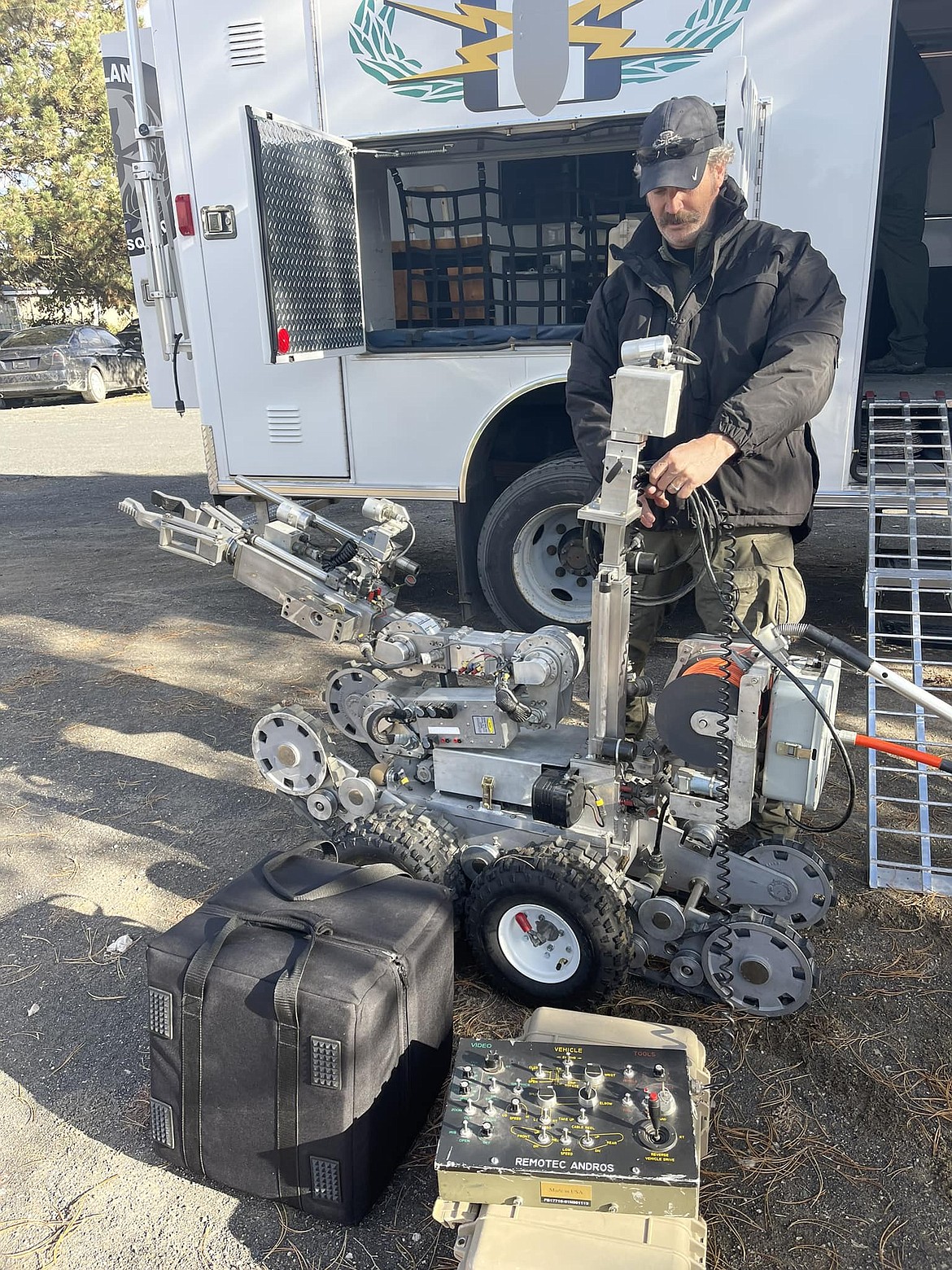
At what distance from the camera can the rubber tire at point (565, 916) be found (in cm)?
269

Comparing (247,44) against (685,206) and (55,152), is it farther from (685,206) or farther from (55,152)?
(55,152)

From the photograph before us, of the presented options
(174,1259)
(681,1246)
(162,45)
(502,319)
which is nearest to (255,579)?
(174,1259)

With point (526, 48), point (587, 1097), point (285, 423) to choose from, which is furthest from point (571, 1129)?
point (526, 48)

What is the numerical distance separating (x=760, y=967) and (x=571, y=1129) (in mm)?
957

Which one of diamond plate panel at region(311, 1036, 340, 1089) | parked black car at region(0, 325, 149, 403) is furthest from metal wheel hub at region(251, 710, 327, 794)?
parked black car at region(0, 325, 149, 403)

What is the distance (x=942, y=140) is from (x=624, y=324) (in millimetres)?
6974

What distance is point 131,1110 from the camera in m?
2.59

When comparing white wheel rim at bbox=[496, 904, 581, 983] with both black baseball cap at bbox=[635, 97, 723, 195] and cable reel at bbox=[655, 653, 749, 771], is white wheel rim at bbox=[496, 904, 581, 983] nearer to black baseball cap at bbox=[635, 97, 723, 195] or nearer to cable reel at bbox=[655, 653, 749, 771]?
cable reel at bbox=[655, 653, 749, 771]

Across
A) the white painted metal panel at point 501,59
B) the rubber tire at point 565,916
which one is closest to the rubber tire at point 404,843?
the rubber tire at point 565,916

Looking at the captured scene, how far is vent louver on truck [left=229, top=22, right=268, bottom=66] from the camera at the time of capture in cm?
513

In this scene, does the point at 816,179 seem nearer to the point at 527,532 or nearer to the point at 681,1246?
the point at 527,532

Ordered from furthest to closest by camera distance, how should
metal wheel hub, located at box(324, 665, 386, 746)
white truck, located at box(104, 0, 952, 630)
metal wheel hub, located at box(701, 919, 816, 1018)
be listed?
white truck, located at box(104, 0, 952, 630) < metal wheel hub, located at box(324, 665, 386, 746) < metal wheel hub, located at box(701, 919, 816, 1018)

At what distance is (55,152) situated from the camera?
2466cm

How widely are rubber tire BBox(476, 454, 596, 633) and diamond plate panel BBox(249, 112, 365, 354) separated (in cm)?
128
